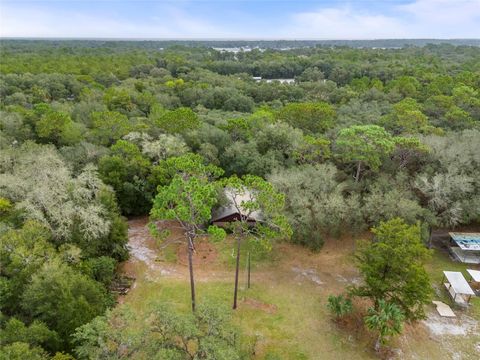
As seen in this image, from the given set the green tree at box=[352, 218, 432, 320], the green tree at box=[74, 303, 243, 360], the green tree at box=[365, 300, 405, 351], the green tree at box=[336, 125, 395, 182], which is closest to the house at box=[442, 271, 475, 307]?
the green tree at box=[352, 218, 432, 320]

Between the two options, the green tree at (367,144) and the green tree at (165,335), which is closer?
the green tree at (165,335)

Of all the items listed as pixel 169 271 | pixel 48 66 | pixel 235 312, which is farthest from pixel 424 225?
pixel 48 66

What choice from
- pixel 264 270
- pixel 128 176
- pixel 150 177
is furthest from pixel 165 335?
pixel 128 176

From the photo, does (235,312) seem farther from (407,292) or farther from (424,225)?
(424,225)

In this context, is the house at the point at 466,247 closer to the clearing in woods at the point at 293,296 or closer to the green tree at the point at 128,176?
the clearing in woods at the point at 293,296

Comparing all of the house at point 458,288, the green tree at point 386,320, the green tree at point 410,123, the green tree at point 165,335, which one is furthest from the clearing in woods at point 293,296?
the green tree at point 410,123

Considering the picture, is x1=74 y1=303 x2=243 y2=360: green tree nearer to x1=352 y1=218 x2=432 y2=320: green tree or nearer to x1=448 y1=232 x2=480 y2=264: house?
x1=352 y1=218 x2=432 y2=320: green tree
